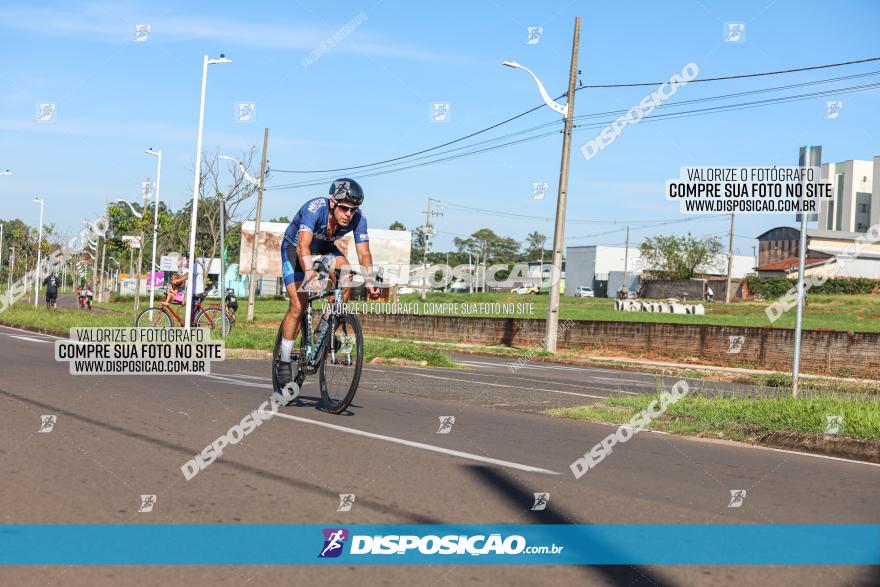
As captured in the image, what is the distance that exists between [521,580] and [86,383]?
26.1ft

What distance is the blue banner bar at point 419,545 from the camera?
3781 millimetres

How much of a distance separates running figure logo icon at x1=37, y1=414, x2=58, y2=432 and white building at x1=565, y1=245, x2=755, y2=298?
105 metres

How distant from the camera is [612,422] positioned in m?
8.99

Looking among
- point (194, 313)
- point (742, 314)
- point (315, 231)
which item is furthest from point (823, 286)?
point (315, 231)

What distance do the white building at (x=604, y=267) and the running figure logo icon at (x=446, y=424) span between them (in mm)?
103108

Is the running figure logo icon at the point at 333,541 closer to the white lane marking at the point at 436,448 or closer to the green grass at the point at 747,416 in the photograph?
the white lane marking at the point at 436,448

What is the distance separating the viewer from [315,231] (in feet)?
27.9

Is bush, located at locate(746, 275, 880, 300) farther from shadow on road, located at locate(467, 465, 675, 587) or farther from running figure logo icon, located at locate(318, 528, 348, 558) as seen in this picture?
running figure logo icon, located at locate(318, 528, 348, 558)

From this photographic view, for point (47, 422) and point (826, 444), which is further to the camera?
point (826, 444)

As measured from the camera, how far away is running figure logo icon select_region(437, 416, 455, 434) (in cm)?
755

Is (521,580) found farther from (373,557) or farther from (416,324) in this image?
(416,324)

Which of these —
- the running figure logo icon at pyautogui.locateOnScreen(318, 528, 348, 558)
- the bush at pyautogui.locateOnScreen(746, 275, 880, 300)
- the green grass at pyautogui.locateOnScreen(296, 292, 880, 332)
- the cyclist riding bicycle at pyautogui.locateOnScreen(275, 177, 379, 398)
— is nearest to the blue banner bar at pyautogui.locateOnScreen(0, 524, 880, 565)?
the running figure logo icon at pyautogui.locateOnScreen(318, 528, 348, 558)

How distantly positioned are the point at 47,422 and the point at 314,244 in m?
3.00

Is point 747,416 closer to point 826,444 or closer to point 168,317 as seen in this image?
point 826,444
